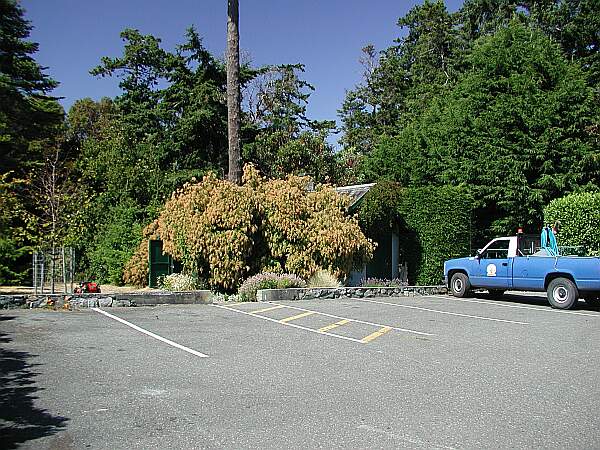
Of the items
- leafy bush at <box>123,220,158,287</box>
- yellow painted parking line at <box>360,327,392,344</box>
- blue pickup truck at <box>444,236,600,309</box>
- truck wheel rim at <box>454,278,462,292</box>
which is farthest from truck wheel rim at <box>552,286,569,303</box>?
leafy bush at <box>123,220,158,287</box>

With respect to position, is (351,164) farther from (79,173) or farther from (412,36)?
(79,173)

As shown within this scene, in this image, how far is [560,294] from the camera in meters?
17.3

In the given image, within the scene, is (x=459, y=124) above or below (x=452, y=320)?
above

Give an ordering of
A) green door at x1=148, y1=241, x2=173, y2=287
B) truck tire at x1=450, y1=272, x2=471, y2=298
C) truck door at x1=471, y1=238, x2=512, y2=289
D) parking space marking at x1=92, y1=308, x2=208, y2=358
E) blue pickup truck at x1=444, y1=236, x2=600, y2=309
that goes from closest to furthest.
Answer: parking space marking at x1=92, y1=308, x2=208, y2=358
blue pickup truck at x1=444, y1=236, x2=600, y2=309
truck door at x1=471, y1=238, x2=512, y2=289
truck tire at x1=450, y1=272, x2=471, y2=298
green door at x1=148, y1=241, x2=173, y2=287

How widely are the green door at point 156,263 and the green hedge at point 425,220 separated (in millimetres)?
7468

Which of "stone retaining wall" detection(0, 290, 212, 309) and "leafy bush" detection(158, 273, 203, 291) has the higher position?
"leafy bush" detection(158, 273, 203, 291)

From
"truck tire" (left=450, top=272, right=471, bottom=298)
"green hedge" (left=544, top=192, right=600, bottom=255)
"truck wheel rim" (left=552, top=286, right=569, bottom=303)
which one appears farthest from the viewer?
"truck tire" (left=450, top=272, right=471, bottom=298)

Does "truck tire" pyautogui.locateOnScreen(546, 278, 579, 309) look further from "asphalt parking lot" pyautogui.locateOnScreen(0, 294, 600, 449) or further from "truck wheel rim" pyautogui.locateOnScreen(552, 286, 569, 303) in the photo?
"asphalt parking lot" pyautogui.locateOnScreen(0, 294, 600, 449)

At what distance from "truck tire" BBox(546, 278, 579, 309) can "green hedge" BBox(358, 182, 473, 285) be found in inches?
220

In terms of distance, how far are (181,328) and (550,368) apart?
7309 mm

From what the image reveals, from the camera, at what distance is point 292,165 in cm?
3406

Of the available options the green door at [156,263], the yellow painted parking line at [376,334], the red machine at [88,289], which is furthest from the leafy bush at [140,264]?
the yellow painted parking line at [376,334]

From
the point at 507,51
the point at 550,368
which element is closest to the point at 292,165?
the point at 507,51

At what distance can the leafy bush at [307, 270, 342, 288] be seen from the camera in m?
20.5
